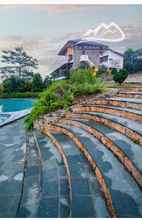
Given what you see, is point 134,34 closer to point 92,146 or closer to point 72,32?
point 72,32

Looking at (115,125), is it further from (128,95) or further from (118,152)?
(128,95)

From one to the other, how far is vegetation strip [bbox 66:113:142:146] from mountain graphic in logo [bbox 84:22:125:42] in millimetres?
1805

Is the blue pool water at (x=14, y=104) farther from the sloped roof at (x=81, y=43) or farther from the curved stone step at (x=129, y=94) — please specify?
the curved stone step at (x=129, y=94)

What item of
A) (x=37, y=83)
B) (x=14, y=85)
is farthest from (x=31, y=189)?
(x=14, y=85)

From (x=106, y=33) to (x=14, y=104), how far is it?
4.79 meters

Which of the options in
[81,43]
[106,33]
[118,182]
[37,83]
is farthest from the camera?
[37,83]

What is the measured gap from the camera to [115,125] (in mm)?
3568

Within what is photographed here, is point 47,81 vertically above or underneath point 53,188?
above

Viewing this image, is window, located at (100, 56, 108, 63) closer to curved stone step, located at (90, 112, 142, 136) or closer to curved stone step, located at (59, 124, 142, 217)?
curved stone step, located at (90, 112, 142, 136)

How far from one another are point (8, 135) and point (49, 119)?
1005mm

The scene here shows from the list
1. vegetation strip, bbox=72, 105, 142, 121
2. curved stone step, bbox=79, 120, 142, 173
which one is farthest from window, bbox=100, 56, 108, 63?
curved stone step, bbox=79, 120, 142, 173

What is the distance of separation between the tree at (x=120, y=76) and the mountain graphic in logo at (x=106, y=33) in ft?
3.22

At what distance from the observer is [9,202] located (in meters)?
2.39
